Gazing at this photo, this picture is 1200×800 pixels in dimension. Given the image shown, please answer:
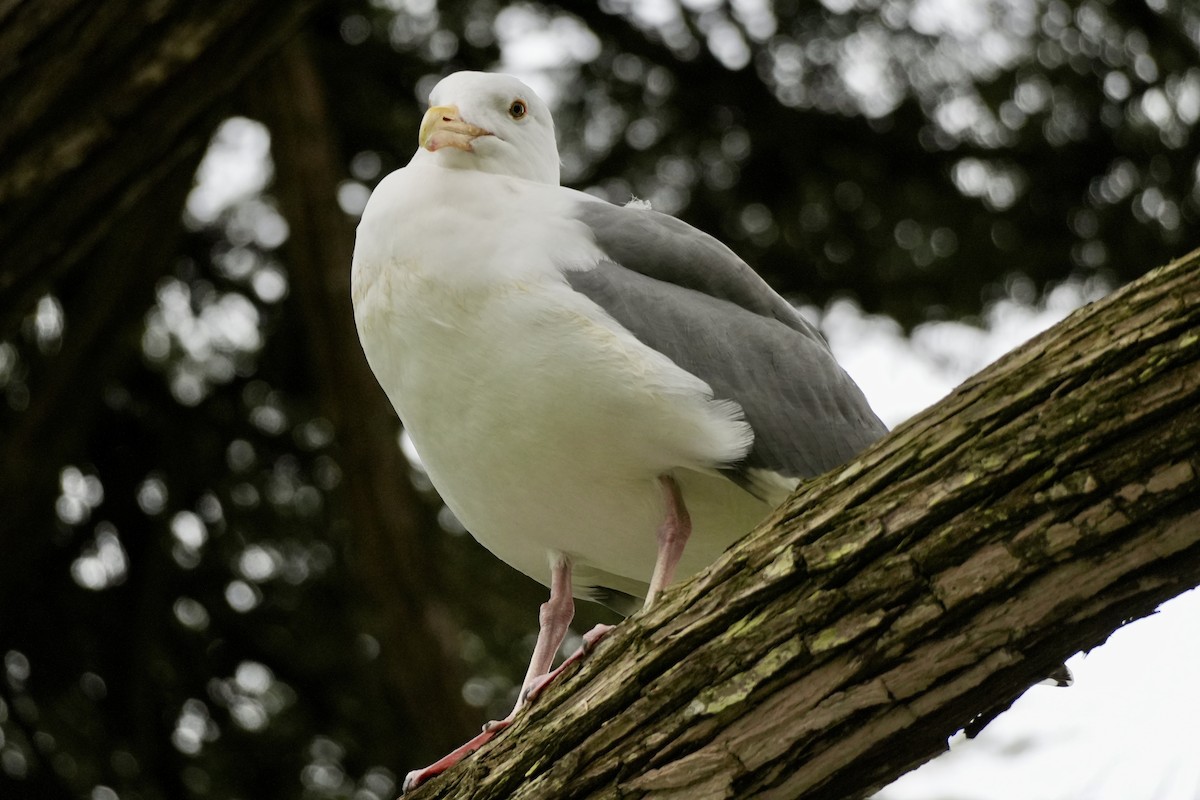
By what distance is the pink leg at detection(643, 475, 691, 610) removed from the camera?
125 inches

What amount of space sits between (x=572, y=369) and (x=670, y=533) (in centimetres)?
41

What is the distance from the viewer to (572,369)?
9.91ft

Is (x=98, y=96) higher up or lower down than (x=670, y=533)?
higher up

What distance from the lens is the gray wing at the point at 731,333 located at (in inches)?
125

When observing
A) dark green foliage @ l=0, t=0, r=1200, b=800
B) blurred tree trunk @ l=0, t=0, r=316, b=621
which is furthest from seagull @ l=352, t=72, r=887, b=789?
dark green foliage @ l=0, t=0, r=1200, b=800

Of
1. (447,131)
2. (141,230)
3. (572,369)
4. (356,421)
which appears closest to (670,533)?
(572,369)

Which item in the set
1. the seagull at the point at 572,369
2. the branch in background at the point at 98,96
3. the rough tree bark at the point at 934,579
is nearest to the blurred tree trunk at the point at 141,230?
the branch in background at the point at 98,96

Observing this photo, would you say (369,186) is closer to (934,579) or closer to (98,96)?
(98,96)

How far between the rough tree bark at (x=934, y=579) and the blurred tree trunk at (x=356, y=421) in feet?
9.04

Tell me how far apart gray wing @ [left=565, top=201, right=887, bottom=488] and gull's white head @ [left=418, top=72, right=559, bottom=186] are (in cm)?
27

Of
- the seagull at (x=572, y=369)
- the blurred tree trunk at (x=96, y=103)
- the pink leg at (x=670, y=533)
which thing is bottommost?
the pink leg at (x=670, y=533)

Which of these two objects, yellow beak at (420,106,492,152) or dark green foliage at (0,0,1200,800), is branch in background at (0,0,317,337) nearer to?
yellow beak at (420,106,492,152)

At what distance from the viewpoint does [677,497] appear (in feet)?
10.6

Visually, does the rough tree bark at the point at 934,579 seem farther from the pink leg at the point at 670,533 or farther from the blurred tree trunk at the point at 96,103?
the blurred tree trunk at the point at 96,103
